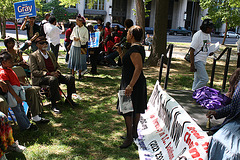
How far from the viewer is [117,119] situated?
5180mm

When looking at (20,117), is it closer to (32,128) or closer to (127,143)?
(32,128)

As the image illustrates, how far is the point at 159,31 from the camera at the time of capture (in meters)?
10.2

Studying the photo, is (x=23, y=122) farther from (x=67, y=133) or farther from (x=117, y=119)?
(x=117, y=119)

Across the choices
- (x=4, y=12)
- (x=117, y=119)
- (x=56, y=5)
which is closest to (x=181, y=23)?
(x=56, y=5)

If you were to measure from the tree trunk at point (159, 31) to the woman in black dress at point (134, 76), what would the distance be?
21.5ft

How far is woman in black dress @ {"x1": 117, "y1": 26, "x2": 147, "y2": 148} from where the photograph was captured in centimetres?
363

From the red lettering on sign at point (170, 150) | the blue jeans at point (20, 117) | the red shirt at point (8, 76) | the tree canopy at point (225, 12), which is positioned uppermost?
the tree canopy at point (225, 12)

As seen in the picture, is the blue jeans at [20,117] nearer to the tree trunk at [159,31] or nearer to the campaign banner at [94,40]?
the campaign banner at [94,40]

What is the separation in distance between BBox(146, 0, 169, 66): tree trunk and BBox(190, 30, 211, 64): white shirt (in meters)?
4.81

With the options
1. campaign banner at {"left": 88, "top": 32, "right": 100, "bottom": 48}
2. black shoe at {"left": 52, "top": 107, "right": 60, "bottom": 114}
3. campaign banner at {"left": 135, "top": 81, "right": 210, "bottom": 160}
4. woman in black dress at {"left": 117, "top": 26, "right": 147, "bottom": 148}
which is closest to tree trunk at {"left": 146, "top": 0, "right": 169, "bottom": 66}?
campaign banner at {"left": 88, "top": 32, "right": 100, "bottom": 48}

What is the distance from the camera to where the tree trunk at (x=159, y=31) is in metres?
9.91

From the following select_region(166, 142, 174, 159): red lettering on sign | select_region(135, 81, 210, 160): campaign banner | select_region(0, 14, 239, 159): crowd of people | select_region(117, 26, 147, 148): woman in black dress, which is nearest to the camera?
select_region(135, 81, 210, 160): campaign banner

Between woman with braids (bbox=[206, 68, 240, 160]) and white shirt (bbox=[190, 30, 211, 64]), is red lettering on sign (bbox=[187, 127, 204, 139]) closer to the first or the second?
woman with braids (bbox=[206, 68, 240, 160])

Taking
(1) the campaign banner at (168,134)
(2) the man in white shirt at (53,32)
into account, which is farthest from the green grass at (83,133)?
(2) the man in white shirt at (53,32)
